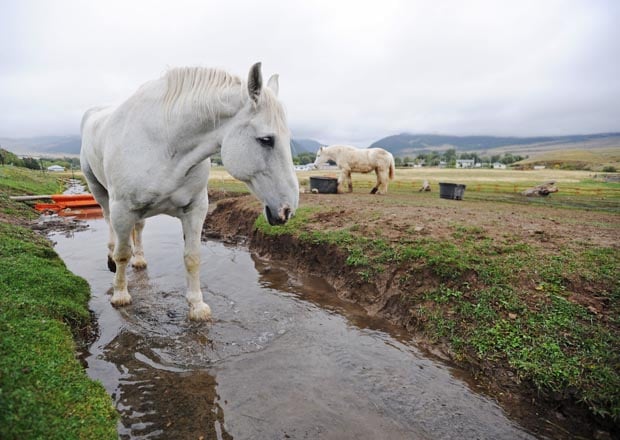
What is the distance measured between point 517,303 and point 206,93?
176 inches

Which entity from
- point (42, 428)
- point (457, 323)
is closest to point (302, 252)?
point (457, 323)

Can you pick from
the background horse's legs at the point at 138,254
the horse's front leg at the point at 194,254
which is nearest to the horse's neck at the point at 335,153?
the background horse's legs at the point at 138,254

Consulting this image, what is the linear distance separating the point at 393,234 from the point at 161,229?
7.85 meters

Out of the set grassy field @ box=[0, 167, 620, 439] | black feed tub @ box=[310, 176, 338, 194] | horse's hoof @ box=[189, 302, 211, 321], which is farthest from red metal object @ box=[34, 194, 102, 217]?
horse's hoof @ box=[189, 302, 211, 321]

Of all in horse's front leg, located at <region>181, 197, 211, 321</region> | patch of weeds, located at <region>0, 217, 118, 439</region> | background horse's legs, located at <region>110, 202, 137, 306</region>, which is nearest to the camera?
patch of weeds, located at <region>0, 217, 118, 439</region>

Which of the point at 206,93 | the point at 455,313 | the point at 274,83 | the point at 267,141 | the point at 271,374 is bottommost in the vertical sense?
the point at 271,374

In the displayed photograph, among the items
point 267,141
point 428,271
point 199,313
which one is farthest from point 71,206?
point 428,271

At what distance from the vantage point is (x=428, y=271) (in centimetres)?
535

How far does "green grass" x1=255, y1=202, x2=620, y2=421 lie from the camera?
11.1ft

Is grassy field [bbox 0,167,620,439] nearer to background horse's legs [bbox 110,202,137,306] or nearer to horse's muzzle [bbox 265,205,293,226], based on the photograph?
background horse's legs [bbox 110,202,137,306]

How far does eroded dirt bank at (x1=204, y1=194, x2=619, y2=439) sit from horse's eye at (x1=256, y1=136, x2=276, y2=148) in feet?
10.5

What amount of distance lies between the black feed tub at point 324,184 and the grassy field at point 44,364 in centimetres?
1196

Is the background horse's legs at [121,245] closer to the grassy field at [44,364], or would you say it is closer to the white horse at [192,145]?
the white horse at [192,145]

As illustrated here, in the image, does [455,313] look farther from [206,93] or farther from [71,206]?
[71,206]
